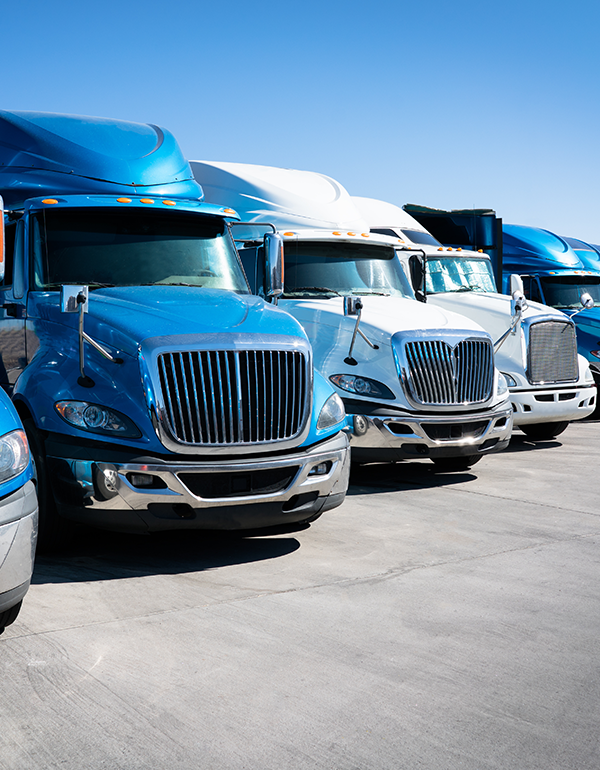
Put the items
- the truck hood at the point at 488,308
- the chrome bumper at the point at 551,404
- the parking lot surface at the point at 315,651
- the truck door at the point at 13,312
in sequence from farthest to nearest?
the truck hood at the point at 488,308
the chrome bumper at the point at 551,404
the truck door at the point at 13,312
the parking lot surface at the point at 315,651

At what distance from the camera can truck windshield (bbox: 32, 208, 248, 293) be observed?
247 inches

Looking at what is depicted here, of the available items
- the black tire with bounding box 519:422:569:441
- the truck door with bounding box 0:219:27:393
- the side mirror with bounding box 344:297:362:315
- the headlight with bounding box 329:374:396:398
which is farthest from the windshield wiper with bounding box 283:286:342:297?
the black tire with bounding box 519:422:569:441

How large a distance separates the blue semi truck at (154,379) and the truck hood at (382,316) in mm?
1879

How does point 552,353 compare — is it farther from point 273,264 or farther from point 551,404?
point 273,264

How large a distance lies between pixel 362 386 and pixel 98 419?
3369 millimetres

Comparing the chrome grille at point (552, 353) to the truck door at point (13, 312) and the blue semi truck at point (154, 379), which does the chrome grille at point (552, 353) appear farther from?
the truck door at point (13, 312)

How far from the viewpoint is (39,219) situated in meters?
6.33

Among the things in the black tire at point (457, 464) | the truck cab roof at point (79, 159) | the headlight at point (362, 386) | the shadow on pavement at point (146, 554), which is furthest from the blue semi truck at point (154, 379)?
the black tire at point (457, 464)

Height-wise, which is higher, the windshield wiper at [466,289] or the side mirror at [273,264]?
the side mirror at [273,264]

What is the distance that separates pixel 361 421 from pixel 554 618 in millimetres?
3583

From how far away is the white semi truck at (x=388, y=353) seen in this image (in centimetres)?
793

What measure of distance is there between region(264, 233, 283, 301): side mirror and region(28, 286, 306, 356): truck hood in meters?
0.98

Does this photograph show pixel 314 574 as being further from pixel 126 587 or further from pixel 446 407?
pixel 446 407

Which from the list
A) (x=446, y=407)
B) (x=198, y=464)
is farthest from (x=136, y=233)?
(x=446, y=407)
